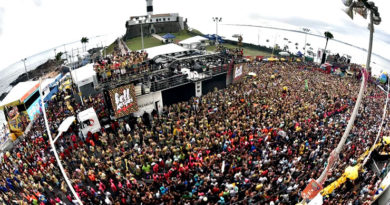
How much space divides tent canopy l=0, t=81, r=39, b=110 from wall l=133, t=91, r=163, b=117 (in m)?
13.2

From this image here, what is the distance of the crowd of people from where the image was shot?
42.1 feet

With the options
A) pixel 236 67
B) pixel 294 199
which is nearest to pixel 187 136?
pixel 294 199

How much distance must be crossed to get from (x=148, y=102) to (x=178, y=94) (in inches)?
154

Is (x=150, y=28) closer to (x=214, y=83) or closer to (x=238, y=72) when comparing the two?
(x=238, y=72)

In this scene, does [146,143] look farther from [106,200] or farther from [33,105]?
[33,105]

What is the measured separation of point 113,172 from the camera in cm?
1434

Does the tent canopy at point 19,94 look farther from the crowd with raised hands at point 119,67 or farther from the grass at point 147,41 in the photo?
the grass at point 147,41

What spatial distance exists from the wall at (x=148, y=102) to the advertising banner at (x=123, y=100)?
893 millimetres

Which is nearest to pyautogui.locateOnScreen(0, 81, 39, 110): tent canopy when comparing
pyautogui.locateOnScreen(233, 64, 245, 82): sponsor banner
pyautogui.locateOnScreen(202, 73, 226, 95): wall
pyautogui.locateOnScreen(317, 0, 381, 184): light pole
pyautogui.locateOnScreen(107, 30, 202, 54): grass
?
pyautogui.locateOnScreen(202, 73, 226, 95): wall

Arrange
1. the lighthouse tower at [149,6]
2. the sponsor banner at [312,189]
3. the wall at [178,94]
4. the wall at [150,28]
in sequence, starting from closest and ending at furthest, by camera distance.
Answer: the sponsor banner at [312,189], the wall at [178,94], the wall at [150,28], the lighthouse tower at [149,6]

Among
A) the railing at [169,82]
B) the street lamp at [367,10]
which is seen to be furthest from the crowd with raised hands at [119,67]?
the street lamp at [367,10]

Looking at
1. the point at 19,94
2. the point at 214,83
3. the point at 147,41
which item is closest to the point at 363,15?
the point at 214,83

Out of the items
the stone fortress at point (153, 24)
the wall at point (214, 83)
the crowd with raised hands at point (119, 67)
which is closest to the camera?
the crowd with raised hands at point (119, 67)

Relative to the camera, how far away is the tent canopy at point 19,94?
22895mm
